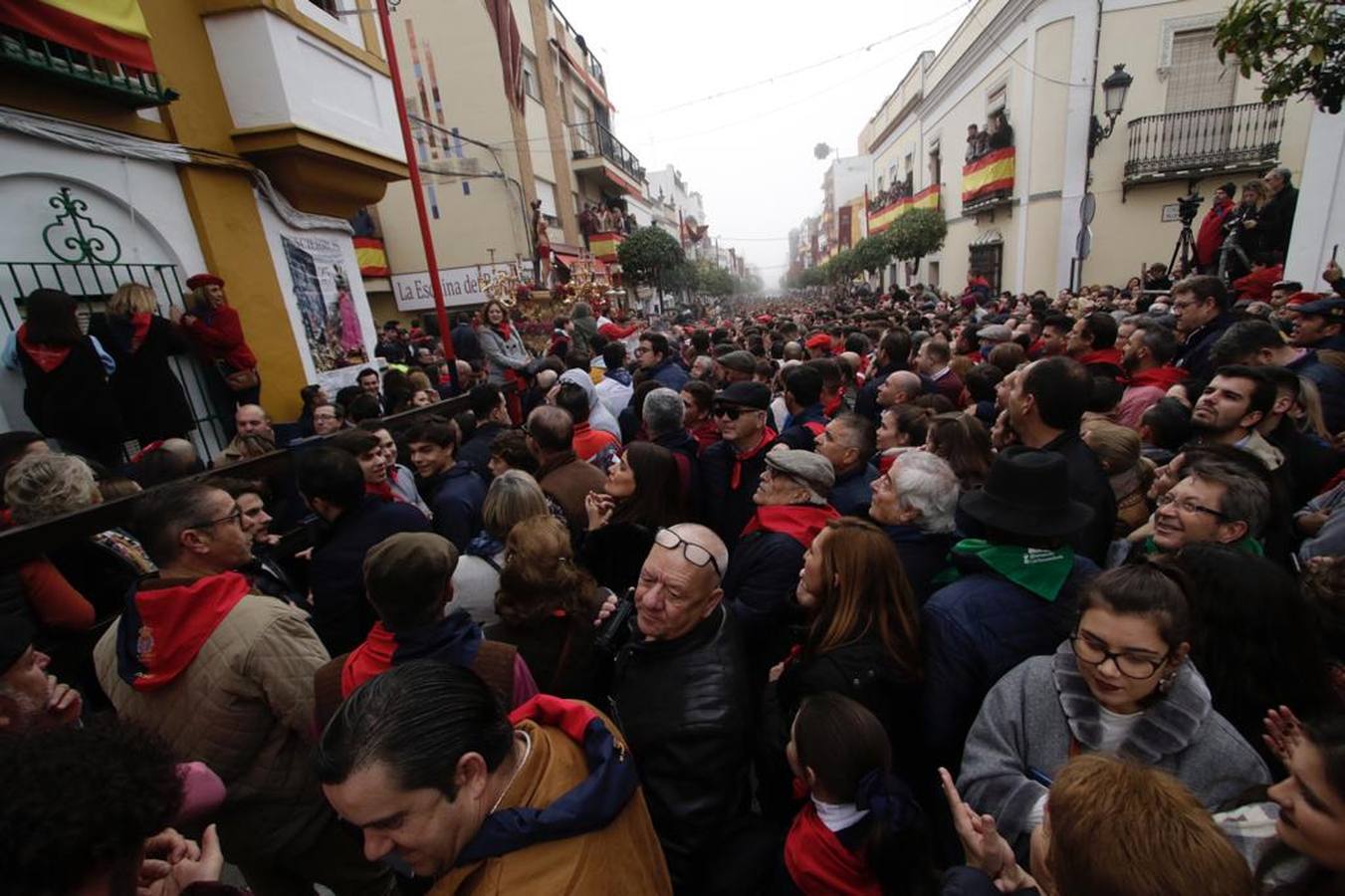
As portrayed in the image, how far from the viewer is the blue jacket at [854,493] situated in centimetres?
313

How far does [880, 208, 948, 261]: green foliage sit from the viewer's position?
23156mm

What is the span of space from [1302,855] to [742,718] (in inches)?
47.4

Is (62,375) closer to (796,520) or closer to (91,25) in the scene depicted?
(91,25)

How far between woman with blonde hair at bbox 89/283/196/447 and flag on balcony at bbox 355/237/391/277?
12491 mm

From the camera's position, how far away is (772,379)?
7062 millimetres

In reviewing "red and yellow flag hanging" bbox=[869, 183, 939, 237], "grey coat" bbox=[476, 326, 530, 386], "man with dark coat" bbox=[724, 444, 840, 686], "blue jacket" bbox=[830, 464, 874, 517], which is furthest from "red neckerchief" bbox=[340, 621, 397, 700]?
"red and yellow flag hanging" bbox=[869, 183, 939, 237]

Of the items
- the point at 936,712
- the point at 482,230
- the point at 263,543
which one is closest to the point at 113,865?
the point at 936,712

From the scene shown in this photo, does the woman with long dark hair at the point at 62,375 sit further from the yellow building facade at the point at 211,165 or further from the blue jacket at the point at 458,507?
the blue jacket at the point at 458,507

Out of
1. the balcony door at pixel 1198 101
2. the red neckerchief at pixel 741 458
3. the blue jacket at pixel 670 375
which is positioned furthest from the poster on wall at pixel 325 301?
the balcony door at pixel 1198 101

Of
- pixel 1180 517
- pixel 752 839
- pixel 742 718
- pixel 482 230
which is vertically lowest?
pixel 752 839

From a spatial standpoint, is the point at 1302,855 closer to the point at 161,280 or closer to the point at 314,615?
the point at 314,615

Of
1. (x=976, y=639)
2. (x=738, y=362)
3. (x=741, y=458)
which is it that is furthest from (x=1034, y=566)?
(x=738, y=362)

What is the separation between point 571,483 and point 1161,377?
161 inches

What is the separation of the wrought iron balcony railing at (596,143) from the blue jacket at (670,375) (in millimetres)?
20378
